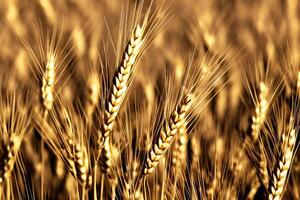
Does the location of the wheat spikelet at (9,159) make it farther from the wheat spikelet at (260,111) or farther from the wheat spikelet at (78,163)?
the wheat spikelet at (260,111)

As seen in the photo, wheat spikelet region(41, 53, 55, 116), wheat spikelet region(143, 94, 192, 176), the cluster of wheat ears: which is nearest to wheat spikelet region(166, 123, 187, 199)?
the cluster of wheat ears

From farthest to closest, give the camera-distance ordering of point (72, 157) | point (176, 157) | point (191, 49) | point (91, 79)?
1. point (191, 49)
2. point (91, 79)
3. point (176, 157)
4. point (72, 157)

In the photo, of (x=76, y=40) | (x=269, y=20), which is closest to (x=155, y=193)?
(x=76, y=40)

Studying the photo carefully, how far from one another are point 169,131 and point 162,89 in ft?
1.48

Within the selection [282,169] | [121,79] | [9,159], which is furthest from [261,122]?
[9,159]

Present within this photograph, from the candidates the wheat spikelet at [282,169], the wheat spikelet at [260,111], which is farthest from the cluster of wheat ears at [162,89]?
the wheat spikelet at [282,169]

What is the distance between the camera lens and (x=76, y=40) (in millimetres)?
1555

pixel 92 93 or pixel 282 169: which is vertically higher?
pixel 92 93

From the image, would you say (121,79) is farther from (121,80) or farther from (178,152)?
(178,152)

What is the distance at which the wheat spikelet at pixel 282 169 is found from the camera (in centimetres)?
114

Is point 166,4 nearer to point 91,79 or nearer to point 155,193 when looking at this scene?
point 91,79

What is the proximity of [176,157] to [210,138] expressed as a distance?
0.70 feet

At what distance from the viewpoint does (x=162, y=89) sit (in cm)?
153

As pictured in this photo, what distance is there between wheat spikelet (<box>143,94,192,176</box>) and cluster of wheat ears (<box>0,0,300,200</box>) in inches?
7.0
